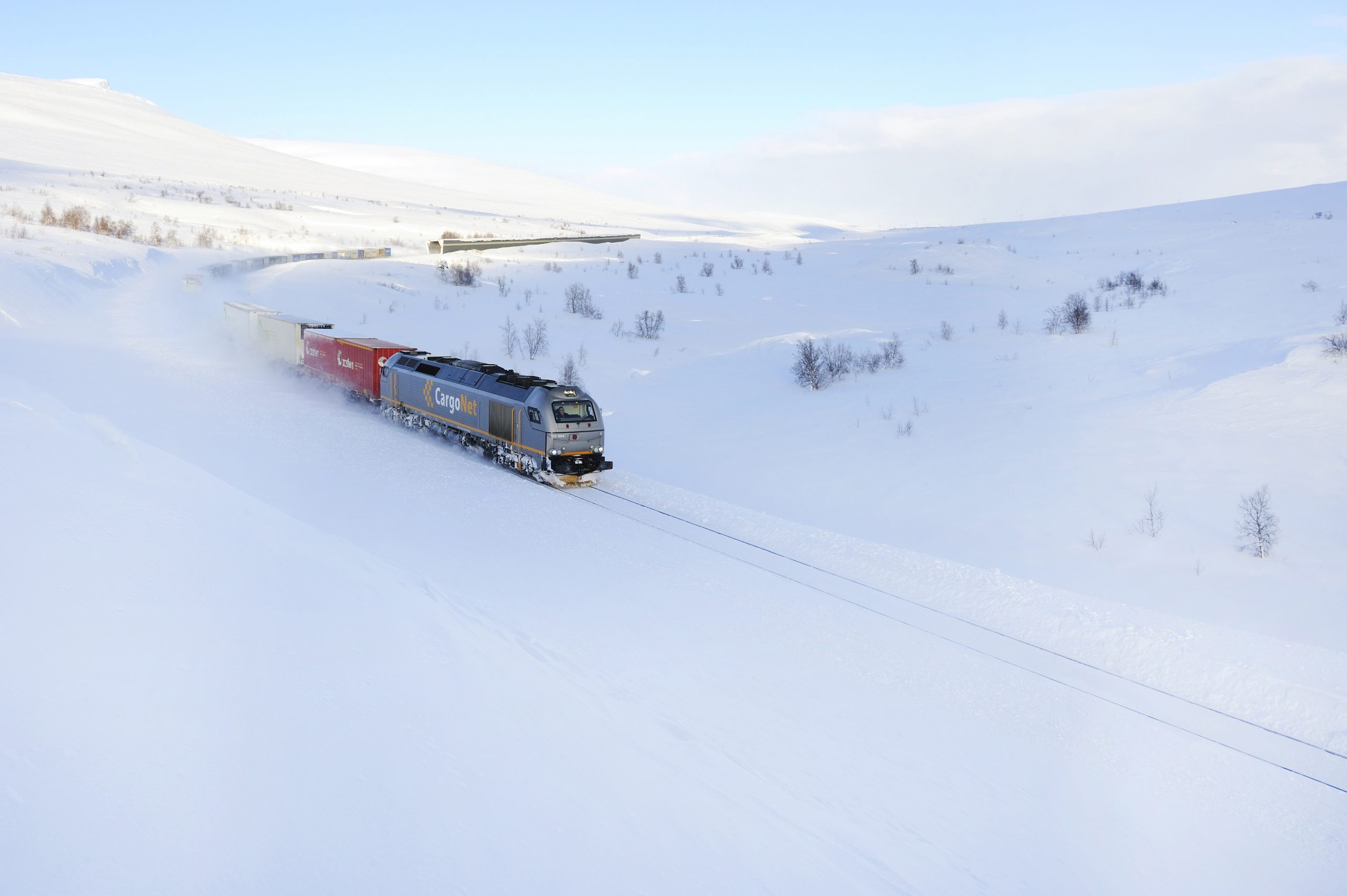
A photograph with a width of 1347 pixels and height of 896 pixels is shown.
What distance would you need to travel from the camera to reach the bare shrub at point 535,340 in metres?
34.5

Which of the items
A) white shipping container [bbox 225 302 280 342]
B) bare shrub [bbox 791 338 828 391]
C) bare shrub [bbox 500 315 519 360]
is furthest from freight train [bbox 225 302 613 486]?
bare shrub [bbox 791 338 828 391]

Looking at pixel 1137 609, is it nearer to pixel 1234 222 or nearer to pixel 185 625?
pixel 185 625

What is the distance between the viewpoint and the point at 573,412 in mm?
20672

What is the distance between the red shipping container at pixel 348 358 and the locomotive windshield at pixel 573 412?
9215 millimetres

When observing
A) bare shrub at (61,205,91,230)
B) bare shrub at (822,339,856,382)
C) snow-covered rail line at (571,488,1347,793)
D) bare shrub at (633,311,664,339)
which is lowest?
snow-covered rail line at (571,488,1347,793)

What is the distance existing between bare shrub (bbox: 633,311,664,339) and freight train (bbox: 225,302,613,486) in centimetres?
1300

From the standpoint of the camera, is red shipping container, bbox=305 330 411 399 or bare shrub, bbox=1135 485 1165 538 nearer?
bare shrub, bbox=1135 485 1165 538

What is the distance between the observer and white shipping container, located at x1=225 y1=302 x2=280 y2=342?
33.9 meters

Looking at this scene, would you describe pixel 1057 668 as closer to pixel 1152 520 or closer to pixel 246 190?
pixel 1152 520

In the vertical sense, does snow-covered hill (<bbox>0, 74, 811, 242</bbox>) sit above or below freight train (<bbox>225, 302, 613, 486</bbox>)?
above

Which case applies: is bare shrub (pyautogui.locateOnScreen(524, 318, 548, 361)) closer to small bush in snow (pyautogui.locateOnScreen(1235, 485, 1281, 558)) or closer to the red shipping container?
the red shipping container

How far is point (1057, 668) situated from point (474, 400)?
16386 mm

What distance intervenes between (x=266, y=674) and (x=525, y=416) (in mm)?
15361

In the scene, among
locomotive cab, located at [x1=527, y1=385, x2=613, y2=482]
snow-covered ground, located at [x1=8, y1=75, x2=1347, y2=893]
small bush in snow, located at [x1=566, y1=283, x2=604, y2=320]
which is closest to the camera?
snow-covered ground, located at [x1=8, y1=75, x2=1347, y2=893]
